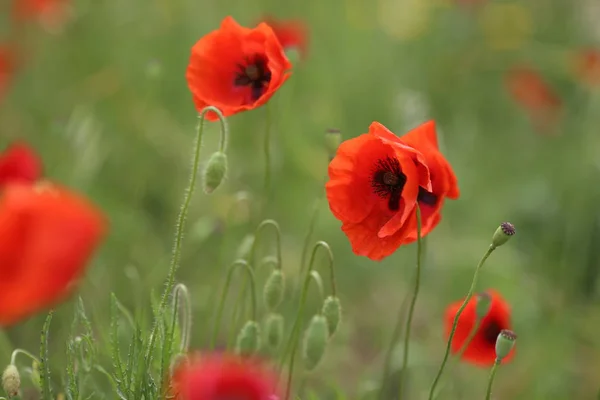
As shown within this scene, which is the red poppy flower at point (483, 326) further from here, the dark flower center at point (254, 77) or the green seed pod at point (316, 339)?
the dark flower center at point (254, 77)

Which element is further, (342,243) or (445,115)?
(445,115)

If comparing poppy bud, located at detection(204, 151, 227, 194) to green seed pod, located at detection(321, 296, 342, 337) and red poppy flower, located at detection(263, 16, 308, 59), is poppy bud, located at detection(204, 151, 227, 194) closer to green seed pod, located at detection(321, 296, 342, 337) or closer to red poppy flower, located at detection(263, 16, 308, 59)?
green seed pod, located at detection(321, 296, 342, 337)

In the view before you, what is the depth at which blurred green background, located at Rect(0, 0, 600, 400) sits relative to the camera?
7.48ft

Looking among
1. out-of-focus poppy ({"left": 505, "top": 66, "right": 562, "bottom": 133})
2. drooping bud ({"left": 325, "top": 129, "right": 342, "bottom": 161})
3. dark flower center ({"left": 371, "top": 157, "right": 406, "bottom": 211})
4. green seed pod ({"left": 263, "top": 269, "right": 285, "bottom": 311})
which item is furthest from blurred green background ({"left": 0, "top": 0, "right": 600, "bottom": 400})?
dark flower center ({"left": 371, "top": 157, "right": 406, "bottom": 211})

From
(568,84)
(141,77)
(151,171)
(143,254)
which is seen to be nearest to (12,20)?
(141,77)

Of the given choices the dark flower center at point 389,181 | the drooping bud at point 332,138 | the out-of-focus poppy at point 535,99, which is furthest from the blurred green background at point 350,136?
the dark flower center at point 389,181

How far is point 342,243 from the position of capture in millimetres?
2812

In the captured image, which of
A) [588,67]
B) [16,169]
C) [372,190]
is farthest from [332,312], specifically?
[588,67]

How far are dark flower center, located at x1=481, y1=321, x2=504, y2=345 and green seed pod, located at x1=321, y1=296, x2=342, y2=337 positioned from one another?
358 millimetres

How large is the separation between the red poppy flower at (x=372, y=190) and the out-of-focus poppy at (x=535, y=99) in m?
2.30

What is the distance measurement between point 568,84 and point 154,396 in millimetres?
3428

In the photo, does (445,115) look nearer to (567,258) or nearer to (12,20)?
(567,258)

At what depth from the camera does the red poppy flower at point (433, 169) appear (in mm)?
1231

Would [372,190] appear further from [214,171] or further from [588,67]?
[588,67]
